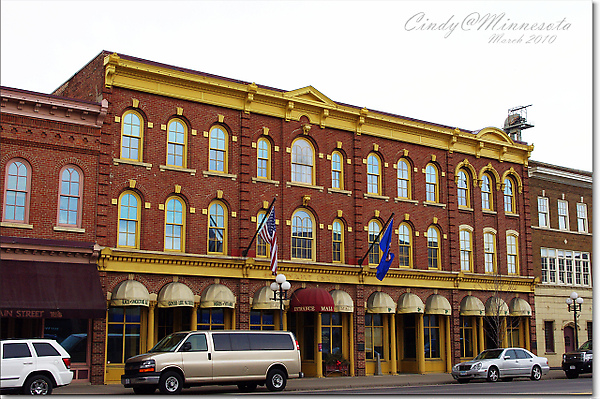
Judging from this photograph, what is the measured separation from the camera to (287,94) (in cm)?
3381

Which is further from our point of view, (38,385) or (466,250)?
(466,250)

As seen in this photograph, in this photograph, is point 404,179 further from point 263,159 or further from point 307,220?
point 263,159

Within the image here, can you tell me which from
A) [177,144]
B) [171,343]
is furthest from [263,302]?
[171,343]

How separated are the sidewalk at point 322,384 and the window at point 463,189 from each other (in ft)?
33.2

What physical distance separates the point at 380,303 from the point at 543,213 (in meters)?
15.0

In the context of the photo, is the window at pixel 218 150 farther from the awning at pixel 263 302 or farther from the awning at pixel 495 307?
the awning at pixel 495 307

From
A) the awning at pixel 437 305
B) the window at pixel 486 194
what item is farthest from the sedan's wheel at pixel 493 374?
the window at pixel 486 194

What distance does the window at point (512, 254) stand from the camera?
41656 millimetres

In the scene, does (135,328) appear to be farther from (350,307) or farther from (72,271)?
(350,307)

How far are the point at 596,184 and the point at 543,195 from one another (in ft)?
99.0

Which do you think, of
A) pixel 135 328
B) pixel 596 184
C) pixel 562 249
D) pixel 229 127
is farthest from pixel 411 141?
pixel 596 184

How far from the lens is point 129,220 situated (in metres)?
29.2

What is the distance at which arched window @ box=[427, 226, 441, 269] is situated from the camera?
126 ft

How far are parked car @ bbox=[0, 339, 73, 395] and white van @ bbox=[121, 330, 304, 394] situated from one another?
7.99ft
